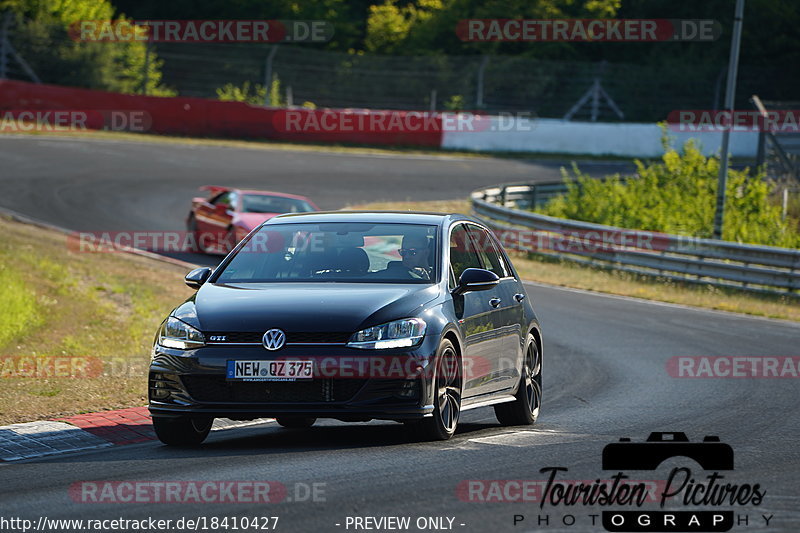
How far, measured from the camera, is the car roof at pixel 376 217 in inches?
371

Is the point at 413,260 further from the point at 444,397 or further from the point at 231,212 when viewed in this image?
the point at 231,212

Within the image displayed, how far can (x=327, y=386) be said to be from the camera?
7.89 meters

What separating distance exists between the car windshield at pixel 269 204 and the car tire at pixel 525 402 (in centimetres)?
1319

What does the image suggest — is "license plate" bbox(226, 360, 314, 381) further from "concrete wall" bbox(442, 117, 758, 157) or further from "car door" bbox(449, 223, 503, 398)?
"concrete wall" bbox(442, 117, 758, 157)

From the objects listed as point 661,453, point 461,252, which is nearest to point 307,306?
point 461,252

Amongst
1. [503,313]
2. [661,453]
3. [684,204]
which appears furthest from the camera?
[684,204]

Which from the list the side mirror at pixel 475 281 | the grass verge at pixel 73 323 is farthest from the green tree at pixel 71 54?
the side mirror at pixel 475 281

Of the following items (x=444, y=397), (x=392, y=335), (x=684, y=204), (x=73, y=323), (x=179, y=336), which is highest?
(x=392, y=335)

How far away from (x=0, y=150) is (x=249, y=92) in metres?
16.4

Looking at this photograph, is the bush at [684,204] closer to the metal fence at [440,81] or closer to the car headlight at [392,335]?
the metal fence at [440,81]

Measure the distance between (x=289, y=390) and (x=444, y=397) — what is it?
1059 millimetres

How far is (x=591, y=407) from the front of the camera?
36.7 ft

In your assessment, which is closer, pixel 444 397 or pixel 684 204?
pixel 444 397

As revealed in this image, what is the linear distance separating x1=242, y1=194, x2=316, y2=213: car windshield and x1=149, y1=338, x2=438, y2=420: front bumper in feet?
49.6
